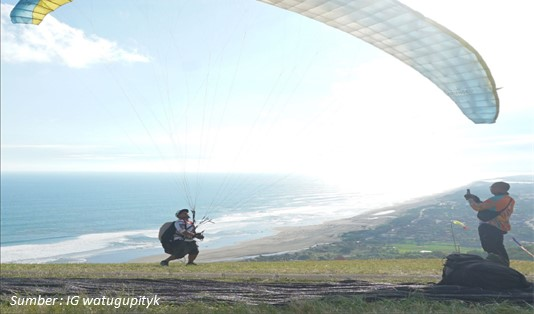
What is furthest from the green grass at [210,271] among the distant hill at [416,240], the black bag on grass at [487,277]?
the distant hill at [416,240]

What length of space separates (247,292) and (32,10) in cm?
729

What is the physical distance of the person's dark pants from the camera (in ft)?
24.9

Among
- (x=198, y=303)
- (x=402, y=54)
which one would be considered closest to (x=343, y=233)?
(x=402, y=54)


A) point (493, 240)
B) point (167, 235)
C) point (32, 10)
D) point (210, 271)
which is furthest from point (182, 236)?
point (493, 240)

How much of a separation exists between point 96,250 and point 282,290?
56.7 m

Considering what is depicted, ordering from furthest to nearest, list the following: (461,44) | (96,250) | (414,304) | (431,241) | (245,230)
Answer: (245,230), (96,250), (431,241), (461,44), (414,304)

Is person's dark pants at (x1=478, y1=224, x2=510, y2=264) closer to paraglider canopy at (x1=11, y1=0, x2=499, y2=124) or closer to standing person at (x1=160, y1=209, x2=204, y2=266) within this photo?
paraglider canopy at (x1=11, y1=0, x2=499, y2=124)

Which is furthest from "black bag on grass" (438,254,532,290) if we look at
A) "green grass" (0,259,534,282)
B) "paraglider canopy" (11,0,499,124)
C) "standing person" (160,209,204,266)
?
"standing person" (160,209,204,266)

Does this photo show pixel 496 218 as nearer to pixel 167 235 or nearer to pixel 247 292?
pixel 247 292

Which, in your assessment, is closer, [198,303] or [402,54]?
[198,303]

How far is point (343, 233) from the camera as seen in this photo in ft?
199

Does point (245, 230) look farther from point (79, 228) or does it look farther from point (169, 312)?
point (169, 312)

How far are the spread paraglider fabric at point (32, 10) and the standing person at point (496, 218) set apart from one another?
9642mm

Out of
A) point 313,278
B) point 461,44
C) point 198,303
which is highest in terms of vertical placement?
point 461,44
